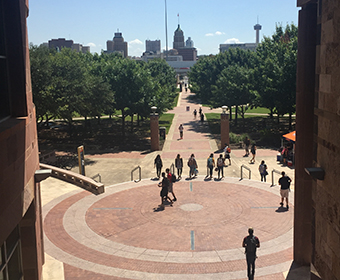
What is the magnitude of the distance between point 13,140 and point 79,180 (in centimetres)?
1361

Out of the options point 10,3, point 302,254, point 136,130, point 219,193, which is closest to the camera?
point 10,3

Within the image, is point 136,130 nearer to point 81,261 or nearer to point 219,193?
point 219,193

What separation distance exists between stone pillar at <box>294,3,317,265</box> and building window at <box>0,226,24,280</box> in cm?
787

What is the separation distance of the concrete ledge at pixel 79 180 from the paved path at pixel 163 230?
13.1 inches

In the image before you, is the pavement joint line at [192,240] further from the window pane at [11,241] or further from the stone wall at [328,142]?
the window pane at [11,241]

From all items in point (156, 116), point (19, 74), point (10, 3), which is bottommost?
point (156, 116)

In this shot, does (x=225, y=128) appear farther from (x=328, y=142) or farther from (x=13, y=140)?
(x=13, y=140)

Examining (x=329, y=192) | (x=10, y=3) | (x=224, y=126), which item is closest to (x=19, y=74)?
(x=10, y=3)

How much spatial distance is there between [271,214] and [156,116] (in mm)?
17586

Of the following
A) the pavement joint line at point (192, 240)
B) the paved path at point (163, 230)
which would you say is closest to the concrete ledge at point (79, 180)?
the paved path at point (163, 230)

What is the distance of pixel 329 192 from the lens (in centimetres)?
697

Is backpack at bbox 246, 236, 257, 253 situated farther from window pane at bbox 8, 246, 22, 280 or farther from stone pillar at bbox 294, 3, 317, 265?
window pane at bbox 8, 246, 22, 280

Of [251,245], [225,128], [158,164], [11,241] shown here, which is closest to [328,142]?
[251,245]

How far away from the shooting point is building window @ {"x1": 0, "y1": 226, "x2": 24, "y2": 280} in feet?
23.6
